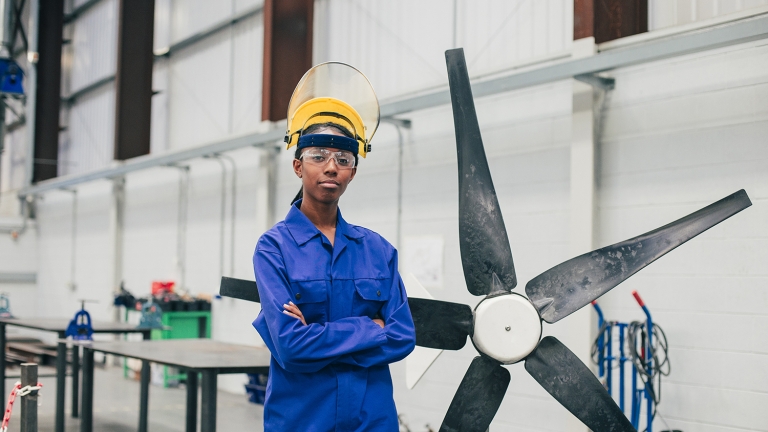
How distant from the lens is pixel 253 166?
8914 mm

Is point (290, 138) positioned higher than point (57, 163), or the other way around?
point (57, 163)

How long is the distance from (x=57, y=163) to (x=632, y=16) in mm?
11828

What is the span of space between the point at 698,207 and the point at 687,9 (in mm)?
1352

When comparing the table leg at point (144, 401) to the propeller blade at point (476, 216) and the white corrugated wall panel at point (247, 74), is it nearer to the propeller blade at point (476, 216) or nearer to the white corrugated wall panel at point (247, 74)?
the propeller blade at point (476, 216)

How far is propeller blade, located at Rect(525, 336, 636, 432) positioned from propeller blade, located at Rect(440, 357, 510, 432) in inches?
5.9

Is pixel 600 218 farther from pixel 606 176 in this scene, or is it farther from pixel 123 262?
pixel 123 262

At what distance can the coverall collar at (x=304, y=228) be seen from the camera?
87.2 inches

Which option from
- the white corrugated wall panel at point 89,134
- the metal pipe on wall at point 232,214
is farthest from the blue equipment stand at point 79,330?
the white corrugated wall panel at point 89,134

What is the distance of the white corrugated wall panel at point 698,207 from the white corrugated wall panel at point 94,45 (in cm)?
996

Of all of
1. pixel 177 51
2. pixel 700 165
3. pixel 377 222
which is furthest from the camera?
pixel 177 51

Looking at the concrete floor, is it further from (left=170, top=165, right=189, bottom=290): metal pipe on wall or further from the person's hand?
the person's hand

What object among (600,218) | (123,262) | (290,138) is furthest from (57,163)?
(290,138)

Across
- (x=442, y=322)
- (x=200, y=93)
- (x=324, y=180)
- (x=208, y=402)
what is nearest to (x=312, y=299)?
(x=324, y=180)

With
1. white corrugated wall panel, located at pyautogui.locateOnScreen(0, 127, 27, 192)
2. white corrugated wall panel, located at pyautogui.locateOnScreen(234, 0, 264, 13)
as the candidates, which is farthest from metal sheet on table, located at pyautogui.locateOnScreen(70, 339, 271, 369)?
white corrugated wall panel, located at pyautogui.locateOnScreen(0, 127, 27, 192)
